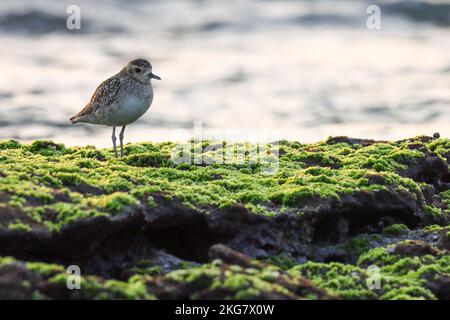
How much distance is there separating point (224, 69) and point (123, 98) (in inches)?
652

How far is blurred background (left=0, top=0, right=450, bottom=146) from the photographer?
25938 mm

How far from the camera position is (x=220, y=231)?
34.1 feet

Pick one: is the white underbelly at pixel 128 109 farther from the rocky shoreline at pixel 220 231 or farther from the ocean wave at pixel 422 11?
the ocean wave at pixel 422 11

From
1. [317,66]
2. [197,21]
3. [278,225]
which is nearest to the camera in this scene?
[278,225]

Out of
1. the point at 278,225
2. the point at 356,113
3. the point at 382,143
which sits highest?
the point at 356,113

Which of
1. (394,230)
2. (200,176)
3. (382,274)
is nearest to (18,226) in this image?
(200,176)

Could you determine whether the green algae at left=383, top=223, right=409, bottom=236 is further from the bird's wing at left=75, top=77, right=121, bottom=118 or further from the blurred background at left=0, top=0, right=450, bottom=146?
the blurred background at left=0, top=0, right=450, bottom=146

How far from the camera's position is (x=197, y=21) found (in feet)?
127

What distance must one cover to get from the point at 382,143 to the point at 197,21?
25.0 m

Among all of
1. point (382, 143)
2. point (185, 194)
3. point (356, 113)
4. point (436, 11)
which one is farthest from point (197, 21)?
point (185, 194)

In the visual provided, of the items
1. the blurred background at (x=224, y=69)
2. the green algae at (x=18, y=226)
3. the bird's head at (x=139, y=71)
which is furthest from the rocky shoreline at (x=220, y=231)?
the blurred background at (x=224, y=69)

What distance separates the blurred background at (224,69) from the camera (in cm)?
2594

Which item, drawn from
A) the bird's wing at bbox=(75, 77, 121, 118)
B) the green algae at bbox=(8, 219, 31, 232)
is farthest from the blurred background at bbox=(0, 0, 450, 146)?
the green algae at bbox=(8, 219, 31, 232)
